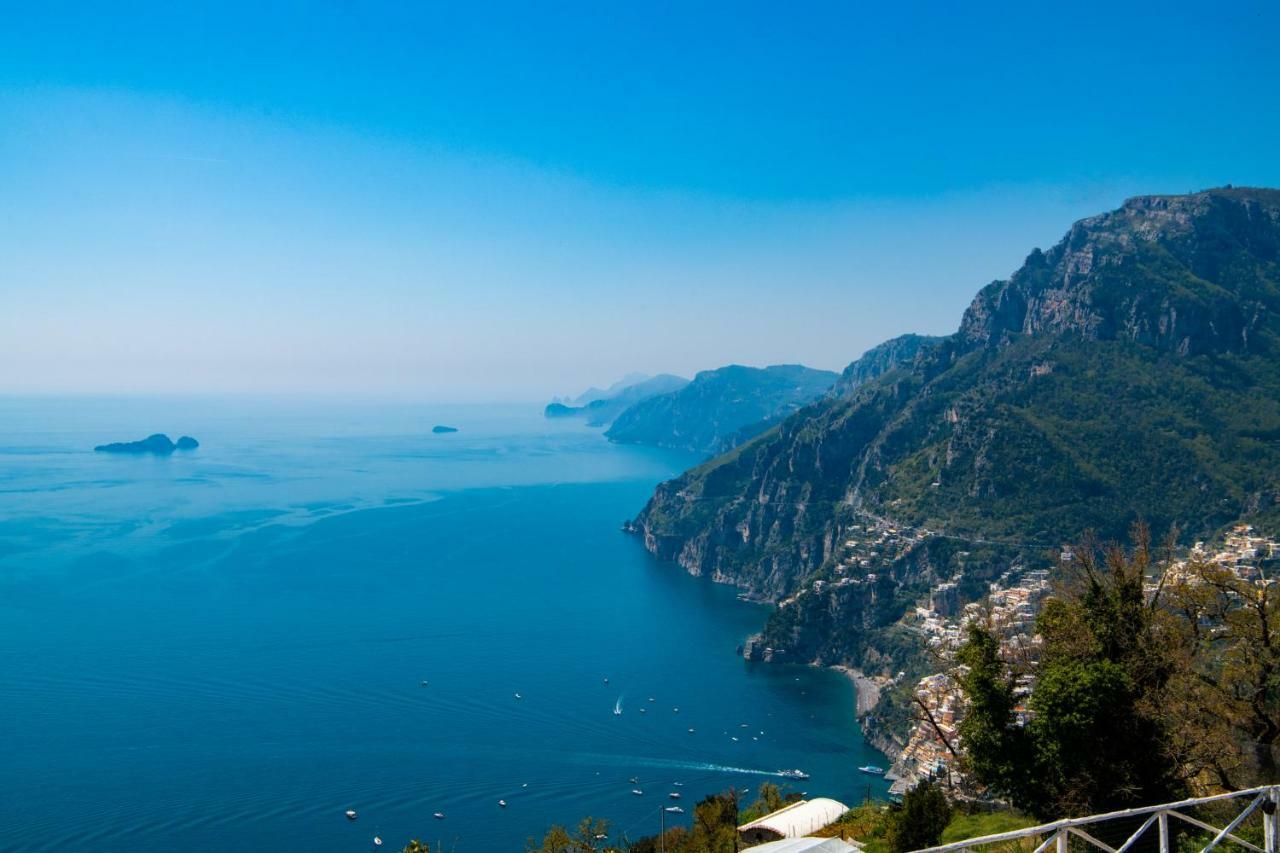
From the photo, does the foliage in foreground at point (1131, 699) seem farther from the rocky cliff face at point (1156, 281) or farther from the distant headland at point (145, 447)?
the distant headland at point (145, 447)

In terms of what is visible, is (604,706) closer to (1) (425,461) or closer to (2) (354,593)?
(2) (354,593)

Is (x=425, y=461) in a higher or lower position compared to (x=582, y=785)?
higher

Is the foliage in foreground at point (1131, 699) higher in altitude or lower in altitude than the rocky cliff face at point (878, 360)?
lower

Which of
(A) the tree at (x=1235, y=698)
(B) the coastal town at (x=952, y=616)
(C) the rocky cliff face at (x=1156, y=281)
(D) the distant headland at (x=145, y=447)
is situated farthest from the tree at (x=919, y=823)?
(D) the distant headland at (x=145, y=447)

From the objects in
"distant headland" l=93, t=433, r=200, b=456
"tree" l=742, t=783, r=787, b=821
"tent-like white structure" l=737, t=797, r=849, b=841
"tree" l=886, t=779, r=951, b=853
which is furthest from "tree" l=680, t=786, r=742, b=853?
"distant headland" l=93, t=433, r=200, b=456

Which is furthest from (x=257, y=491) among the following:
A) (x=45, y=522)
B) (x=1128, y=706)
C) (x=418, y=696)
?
(x=1128, y=706)

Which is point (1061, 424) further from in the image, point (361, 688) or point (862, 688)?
point (361, 688)

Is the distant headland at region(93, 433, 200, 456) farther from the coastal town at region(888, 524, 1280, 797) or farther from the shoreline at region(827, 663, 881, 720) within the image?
the coastal town at region(888, 524, 1280, 797)
